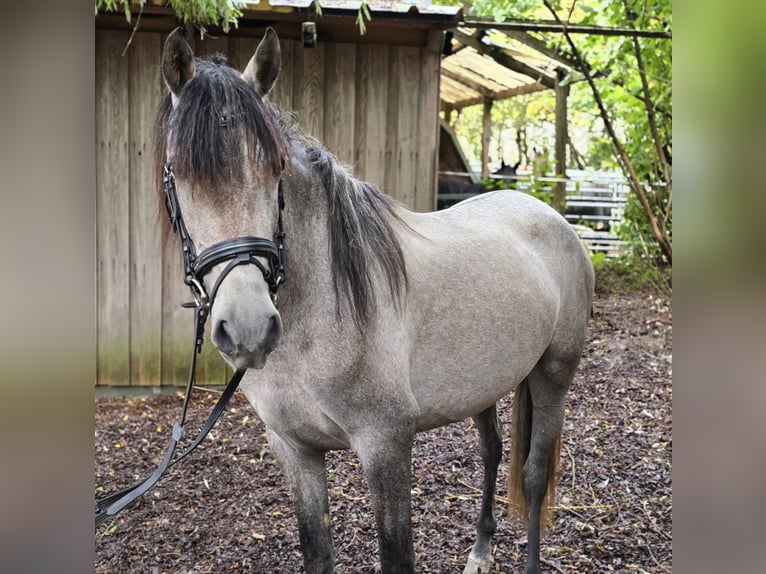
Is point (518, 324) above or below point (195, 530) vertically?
above

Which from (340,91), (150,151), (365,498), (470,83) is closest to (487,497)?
(365,498)

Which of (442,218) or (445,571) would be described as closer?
(442,218)

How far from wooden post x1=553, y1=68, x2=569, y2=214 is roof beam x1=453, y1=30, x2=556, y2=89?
404 millimetres

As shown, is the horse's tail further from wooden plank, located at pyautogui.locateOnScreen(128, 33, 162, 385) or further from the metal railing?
the metal railing

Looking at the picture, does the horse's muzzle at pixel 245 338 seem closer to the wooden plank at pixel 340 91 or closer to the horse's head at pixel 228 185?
the horse's head at pixel 228 185

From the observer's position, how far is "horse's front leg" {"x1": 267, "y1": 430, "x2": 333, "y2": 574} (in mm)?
2074

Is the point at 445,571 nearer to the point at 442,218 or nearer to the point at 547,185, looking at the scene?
the point at 442,218

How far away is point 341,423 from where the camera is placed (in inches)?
73.6

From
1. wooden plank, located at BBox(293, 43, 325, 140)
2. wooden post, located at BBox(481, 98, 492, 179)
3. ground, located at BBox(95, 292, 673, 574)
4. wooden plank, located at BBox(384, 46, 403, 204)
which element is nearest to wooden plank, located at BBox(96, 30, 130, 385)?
ground, located at BBox(95, 292, 673, 574)

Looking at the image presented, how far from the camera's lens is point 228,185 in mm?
1471

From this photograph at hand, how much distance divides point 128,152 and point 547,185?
6.88 meters

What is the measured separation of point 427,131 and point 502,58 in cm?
454

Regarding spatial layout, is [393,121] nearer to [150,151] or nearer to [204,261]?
[150,151]

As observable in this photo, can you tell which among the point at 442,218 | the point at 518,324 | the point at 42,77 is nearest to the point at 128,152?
the point at 442,218
